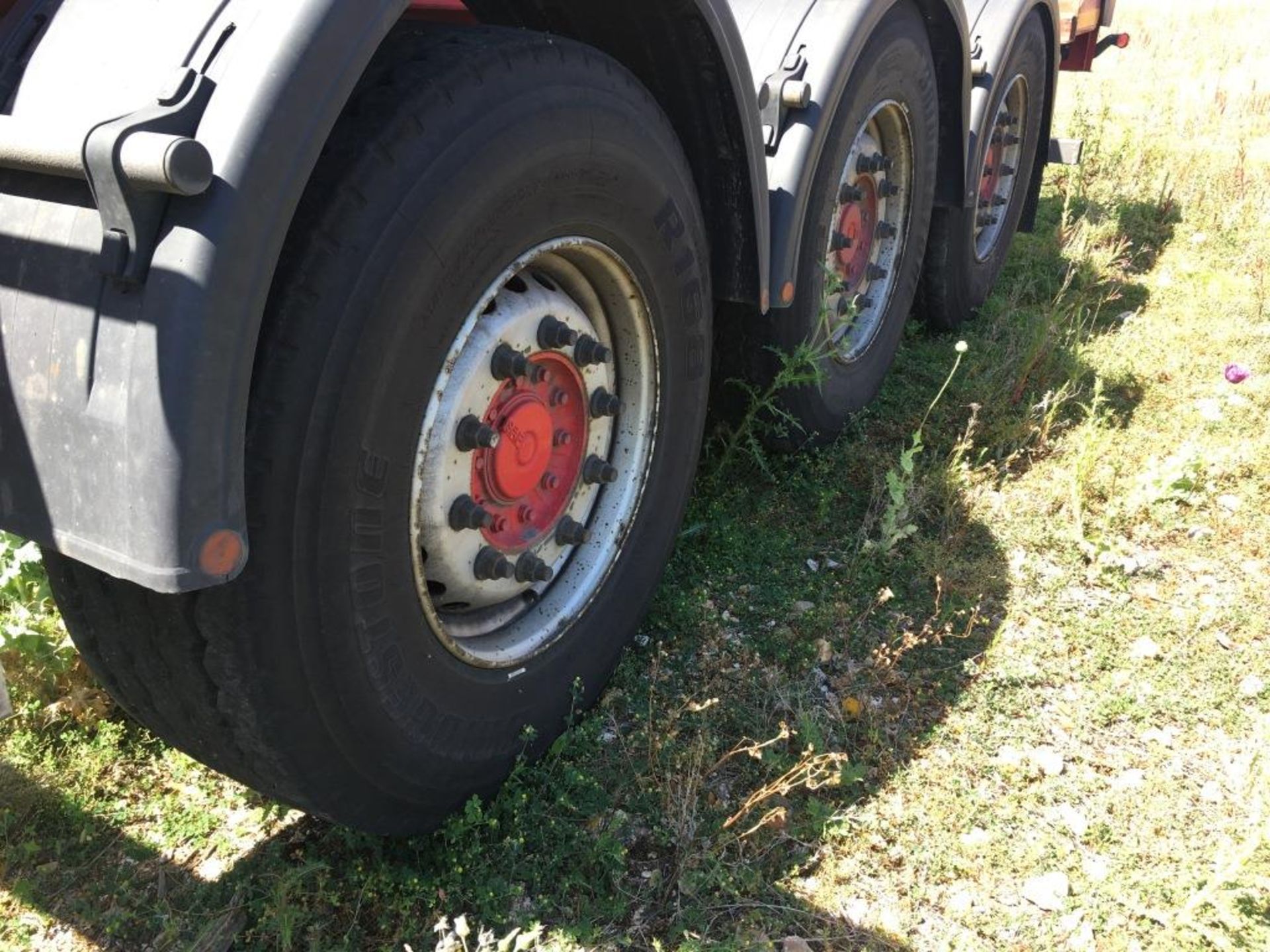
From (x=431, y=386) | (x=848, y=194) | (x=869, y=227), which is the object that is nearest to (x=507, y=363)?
(x=431, y=386)

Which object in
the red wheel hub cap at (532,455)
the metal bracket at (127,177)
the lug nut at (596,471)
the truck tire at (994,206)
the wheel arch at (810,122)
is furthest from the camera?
the truck tire at (994,206)

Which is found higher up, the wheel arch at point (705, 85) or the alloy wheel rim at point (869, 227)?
the wheel arch at point (705, 85)

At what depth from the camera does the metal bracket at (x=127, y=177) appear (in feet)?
3.59

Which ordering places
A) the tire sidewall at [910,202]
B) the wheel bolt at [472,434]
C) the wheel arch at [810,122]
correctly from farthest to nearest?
the tire sidewall at [910,202], the wheel arch at [810,122], the wheel bolt at [472,434]

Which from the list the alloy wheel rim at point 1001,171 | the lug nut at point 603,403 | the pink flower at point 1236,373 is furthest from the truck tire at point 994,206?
the lug nut at point 603,403

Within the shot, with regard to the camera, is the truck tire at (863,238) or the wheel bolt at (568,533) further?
the truck tire at (863,238)

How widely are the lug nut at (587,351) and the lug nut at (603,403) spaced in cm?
7

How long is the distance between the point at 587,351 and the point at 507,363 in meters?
0.22

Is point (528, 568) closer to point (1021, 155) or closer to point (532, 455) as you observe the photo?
point (532, 455)

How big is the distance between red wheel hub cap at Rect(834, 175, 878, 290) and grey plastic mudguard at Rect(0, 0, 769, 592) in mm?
2111

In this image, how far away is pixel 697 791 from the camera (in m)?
2.02

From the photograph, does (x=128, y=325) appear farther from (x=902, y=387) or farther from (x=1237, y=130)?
(x=1237, y=130)

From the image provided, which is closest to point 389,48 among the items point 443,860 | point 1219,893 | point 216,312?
point 216,312

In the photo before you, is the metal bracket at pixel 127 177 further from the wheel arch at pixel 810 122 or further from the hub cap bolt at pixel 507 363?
the wheel arch at pixel 810 122
